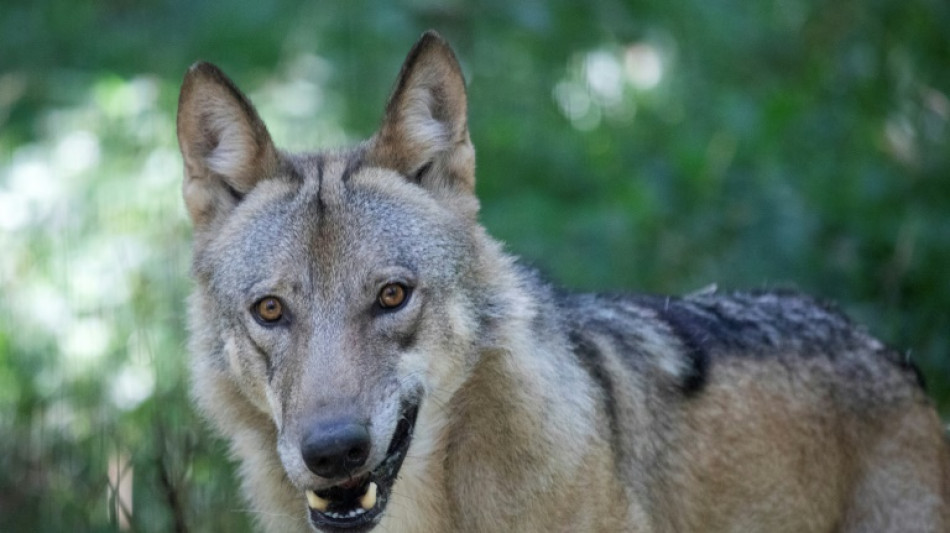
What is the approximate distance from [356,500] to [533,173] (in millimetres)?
5709

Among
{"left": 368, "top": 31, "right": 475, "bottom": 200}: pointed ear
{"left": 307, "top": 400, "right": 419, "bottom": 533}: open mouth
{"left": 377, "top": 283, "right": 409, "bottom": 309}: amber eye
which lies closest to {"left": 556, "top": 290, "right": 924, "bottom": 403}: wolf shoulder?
{"left": 368, "top": 31, "right": 475, "bottom": 200}: pointed ear

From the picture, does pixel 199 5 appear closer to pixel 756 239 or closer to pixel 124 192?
pixel 124 192

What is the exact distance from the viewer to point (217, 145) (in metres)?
4.77

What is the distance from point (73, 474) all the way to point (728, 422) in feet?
10.4

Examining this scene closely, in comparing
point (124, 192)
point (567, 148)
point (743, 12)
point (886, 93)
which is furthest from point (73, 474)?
point (743, 12)

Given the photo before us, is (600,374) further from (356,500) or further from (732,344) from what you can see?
(356,500)

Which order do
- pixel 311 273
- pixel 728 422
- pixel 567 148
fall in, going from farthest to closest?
pixel 567 148 → pixel 728 422 → pixel 311 273

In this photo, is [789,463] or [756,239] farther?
[756,239]

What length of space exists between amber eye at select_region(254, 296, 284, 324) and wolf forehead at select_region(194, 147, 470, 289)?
9 cm

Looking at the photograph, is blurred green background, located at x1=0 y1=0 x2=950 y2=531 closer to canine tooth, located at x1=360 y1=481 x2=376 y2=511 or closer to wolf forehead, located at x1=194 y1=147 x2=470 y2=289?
wolf forehead, located at x1=194 y1=147 x2=470 y2=289

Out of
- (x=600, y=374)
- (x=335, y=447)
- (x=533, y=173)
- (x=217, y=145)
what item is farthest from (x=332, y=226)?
(x=533, y=173)

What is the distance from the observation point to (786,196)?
25.4 feet

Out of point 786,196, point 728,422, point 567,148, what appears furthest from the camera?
point 567,148

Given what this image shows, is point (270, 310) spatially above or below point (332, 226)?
below
